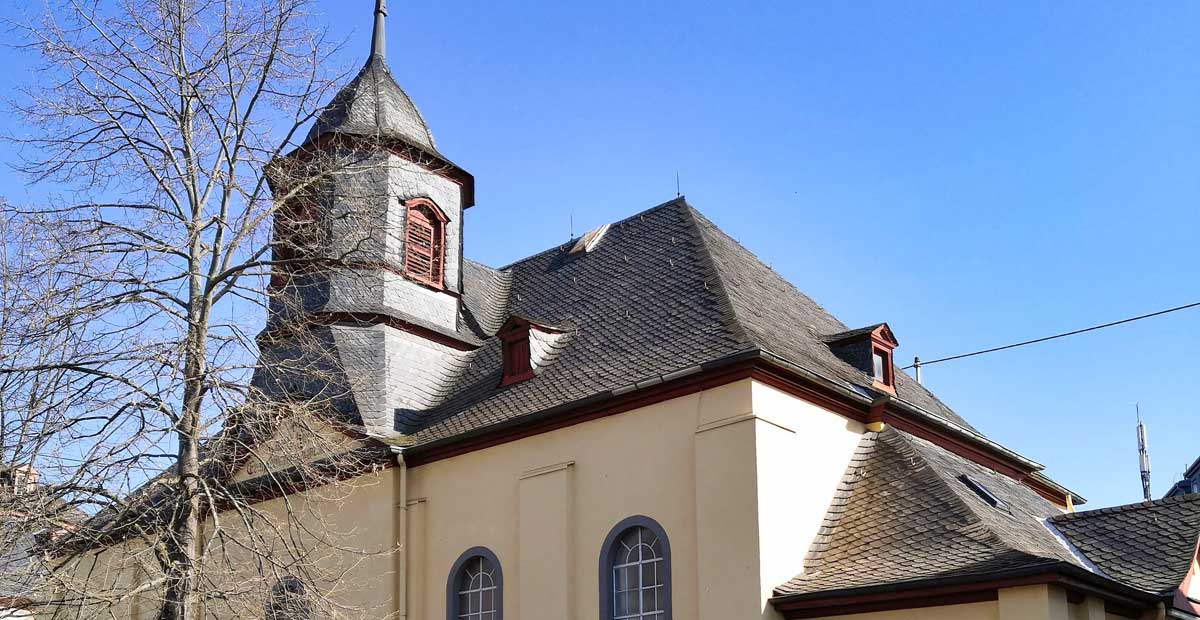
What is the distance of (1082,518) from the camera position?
15766 millimetres

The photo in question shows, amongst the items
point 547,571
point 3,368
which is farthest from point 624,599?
point 3,368

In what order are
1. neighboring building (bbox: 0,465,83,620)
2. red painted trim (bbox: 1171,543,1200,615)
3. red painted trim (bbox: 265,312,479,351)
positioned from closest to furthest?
neighboring building (bbox: 0,465,83,620) < red painted trim (bbox: 1171,543,1200,615) < red painted trim (bbox: 265,312,479,351)

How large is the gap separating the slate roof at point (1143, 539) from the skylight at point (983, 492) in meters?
0.94

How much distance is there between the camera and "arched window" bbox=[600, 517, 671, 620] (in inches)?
572

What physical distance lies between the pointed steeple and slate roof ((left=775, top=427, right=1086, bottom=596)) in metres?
9.83

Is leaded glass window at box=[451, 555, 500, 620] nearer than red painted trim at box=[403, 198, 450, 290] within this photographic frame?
Yes

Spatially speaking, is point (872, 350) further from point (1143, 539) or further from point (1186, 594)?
point (1186, 594)

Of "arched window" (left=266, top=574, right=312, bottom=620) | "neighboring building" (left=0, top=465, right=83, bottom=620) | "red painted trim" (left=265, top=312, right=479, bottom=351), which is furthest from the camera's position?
"red painted trim" (left=265, top=312, right=479, bottom=351)

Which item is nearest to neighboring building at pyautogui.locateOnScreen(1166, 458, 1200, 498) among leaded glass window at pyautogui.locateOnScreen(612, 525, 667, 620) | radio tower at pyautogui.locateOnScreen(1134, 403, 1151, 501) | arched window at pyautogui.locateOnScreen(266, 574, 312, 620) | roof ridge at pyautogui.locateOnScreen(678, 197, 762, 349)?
radio tower at pyautogui.locateOnScreen(1134, 403, 1151, 501)

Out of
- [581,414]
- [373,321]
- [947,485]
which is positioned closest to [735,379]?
[581,414]

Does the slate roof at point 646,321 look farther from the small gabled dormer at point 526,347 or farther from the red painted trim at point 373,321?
the red painted trim at point 373,321

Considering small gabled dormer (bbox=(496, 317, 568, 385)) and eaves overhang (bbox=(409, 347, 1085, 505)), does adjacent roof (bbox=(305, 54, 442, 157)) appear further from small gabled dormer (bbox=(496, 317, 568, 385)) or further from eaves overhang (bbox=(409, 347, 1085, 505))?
eaves overhang (bbox=(409, 347, 1085, 505))

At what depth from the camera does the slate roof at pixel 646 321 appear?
15.8 m

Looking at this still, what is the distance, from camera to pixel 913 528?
45.9 feet
